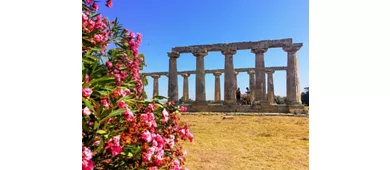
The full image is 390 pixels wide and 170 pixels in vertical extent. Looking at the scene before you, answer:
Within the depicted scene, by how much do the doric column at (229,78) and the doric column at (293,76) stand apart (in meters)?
3.49

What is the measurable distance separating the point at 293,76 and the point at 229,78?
13.4ft

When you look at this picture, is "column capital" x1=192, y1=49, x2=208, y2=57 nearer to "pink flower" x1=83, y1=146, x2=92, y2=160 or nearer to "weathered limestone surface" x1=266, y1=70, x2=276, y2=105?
"weathered limestone surface" x1=266, y1=70, x2=276, y2=105

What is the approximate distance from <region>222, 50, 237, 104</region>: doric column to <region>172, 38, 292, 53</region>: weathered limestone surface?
38 cm

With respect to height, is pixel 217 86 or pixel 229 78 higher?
pixel 229 78

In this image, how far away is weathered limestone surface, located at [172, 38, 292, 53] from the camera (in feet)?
61.6

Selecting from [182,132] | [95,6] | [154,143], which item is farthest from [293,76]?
[154,143]

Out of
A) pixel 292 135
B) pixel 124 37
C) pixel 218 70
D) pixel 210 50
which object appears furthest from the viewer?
pixel 218 70

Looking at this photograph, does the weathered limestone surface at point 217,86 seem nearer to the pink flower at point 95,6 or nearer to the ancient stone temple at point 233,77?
the ancient stone temple at point 233,77

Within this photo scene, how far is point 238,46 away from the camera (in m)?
19.7

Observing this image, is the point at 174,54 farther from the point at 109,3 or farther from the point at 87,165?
the point at 87,165
